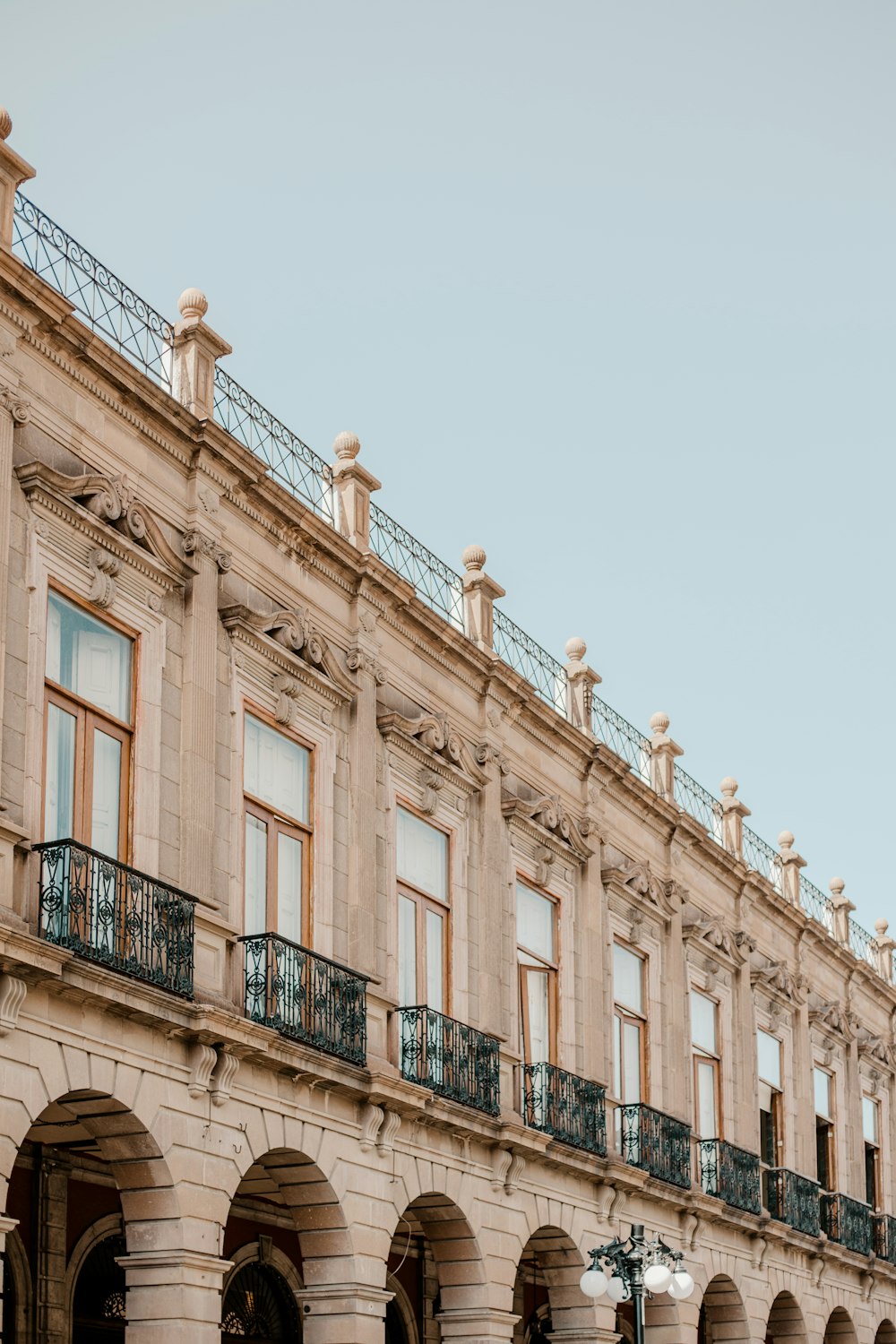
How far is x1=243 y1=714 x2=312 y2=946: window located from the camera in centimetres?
1878

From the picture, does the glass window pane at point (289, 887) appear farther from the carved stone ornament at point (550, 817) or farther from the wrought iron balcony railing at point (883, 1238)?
the wrought iron balcony railing at point (883, 1238)

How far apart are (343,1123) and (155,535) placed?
5.52 m

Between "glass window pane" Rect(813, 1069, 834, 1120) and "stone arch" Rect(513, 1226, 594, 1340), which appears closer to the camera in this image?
"stone arch" Rect(513, 1226, 594, 1340)

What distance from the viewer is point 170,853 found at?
56.6ft

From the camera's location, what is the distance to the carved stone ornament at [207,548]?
18.1 meters

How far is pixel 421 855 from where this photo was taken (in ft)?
71.4

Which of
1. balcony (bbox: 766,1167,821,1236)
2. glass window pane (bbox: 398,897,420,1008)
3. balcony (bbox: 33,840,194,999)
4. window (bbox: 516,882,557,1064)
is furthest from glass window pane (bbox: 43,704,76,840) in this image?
balcony (bbox: 766,1167,821,1236)

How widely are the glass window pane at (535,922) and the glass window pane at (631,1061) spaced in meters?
2.40

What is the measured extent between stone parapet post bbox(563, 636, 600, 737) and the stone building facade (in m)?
0.05

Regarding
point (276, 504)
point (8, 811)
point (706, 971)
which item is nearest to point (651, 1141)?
point (706, 971)

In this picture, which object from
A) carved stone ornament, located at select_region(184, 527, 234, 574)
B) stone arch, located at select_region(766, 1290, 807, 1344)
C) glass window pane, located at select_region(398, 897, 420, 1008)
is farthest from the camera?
stone arch, located at select_region(766, 1290, 807, 1344)

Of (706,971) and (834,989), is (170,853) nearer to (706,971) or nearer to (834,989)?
(706,971)

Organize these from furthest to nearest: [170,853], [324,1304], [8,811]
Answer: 1. [324,1304]
2. [170,853]
3. [8,811]

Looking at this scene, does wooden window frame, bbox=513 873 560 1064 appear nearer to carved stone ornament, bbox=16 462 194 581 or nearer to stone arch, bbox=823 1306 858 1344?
carved stone ornament, bbox=16 462 194 581
